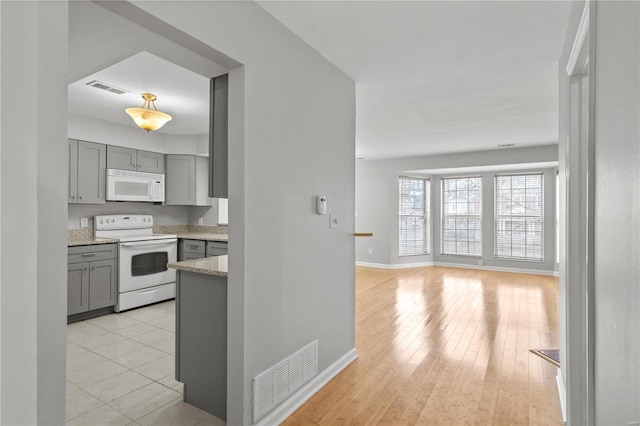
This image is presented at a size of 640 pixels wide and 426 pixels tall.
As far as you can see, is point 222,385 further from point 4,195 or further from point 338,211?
point 4,195

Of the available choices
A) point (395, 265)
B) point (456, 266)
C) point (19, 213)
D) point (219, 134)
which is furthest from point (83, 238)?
point (456, 266)

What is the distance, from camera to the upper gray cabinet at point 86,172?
4.17 metres

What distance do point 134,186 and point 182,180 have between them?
2.25 ft

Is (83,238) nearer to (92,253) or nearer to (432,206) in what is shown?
(92,253)

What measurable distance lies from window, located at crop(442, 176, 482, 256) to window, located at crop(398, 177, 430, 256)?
415 millimetres

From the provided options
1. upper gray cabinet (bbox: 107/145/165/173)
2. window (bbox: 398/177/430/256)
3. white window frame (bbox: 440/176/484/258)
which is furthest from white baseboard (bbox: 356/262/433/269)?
upper gray cabinet (bbox: 107/145/165/173)

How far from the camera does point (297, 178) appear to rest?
2.31 m

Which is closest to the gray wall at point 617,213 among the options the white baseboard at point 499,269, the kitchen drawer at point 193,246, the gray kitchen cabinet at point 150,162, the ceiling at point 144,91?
the ceiling at point 144,91

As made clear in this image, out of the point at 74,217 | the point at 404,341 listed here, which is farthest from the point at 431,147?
the point at 74,217

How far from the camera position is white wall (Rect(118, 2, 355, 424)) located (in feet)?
6.15

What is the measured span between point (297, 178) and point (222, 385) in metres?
1.39

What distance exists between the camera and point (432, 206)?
8.23 m

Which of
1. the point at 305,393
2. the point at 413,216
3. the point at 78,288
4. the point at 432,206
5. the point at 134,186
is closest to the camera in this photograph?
the point at 305,393

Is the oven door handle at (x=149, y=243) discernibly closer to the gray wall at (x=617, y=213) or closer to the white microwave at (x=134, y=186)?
the white microwave at (x=134, y=186)
